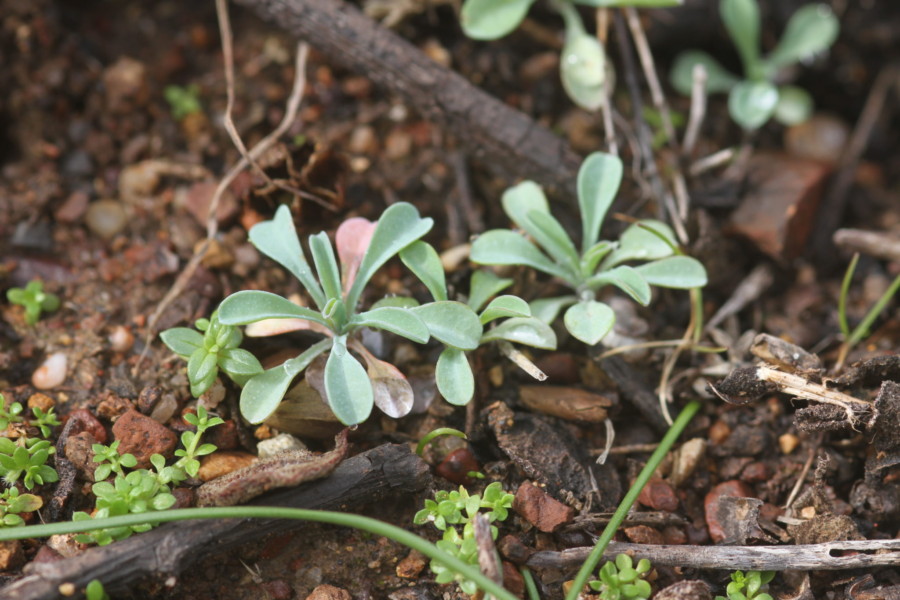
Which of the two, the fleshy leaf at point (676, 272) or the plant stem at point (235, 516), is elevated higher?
the fleshy leaf at point (676, 272)

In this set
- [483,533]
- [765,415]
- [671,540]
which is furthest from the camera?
[765,415]

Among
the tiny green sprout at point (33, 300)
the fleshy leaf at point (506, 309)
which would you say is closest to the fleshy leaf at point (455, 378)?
the fleshy leaf at point (506, 309)

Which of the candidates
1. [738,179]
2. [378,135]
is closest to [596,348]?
[738,179]

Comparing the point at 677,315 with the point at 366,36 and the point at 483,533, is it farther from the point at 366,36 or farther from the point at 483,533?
the point at 366,36

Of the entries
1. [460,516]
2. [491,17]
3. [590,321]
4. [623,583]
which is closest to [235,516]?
[460,516]

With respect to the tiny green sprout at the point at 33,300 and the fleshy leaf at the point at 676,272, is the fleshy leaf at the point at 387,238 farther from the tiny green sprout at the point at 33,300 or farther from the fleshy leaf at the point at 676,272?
the tiny green sprout at the point at 33,300

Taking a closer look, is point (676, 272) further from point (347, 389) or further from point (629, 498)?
point (347, 389)

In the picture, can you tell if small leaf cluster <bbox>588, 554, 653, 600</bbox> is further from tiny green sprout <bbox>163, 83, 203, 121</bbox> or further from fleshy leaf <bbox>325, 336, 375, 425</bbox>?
tiny green sprout <bbox>163, 83, 203, 121</bbox>
